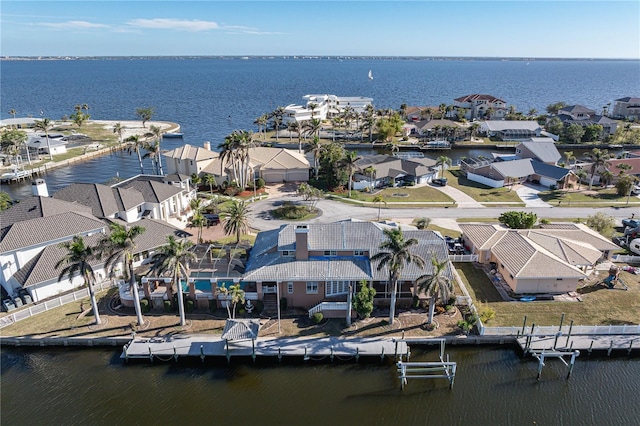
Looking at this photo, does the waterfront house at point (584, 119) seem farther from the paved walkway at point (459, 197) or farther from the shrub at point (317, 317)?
the shrub at point (317, 317)

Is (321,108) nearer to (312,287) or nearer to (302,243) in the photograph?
(302,243)

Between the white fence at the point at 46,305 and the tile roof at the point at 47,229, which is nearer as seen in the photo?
the white fence at the point at 46,305

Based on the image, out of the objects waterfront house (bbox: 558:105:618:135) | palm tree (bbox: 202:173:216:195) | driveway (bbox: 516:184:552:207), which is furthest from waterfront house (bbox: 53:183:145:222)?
waterfront house (bbox: 558:105:618:135)

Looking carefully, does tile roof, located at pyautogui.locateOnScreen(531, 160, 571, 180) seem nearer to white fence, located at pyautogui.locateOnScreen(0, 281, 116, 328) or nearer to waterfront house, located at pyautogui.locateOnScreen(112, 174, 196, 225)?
waterfront house, located at pyautogui.locateOnScreen(112, 174, 196, 225)

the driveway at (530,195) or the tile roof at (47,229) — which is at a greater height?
the tile roof at (47,229)

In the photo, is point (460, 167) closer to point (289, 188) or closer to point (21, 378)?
point (289, 188)

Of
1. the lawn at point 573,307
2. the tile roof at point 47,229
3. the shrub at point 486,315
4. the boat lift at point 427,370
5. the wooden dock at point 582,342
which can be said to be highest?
the tile roof at point 47,229

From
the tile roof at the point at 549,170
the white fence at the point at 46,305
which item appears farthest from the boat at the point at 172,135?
the tile roof at the point at 549,170

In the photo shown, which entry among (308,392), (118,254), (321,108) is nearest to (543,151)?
(321,108)
